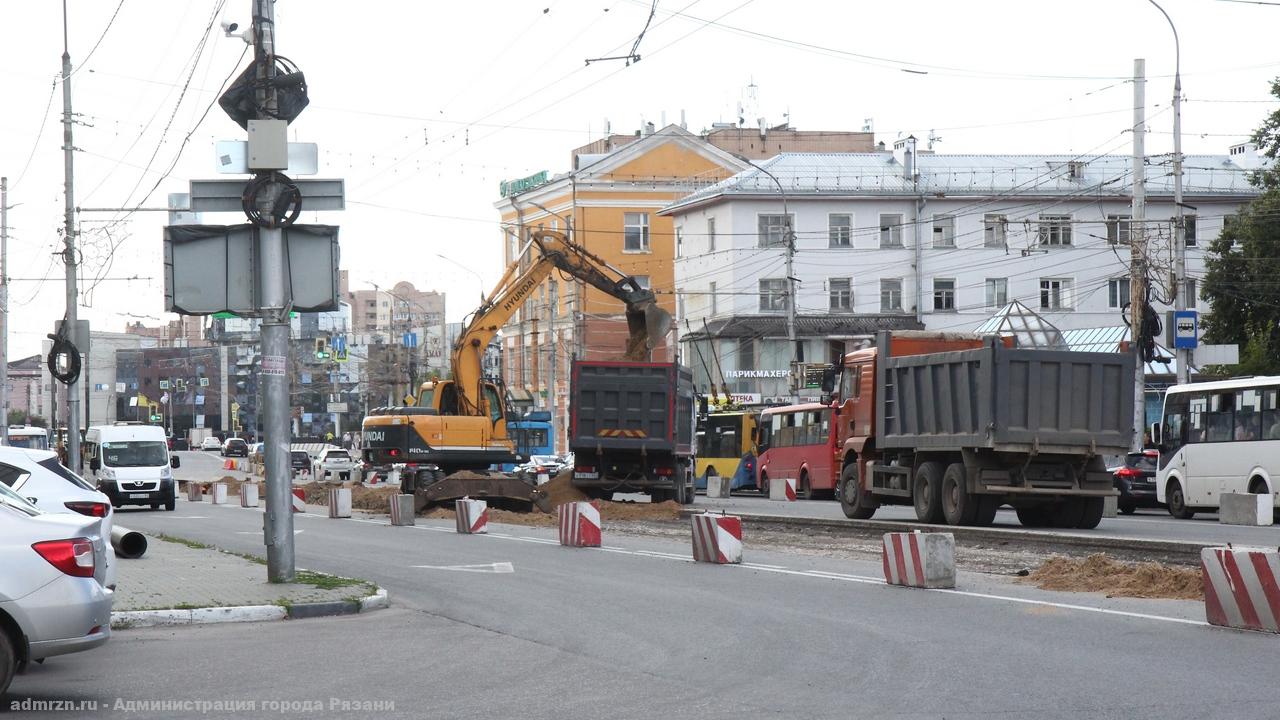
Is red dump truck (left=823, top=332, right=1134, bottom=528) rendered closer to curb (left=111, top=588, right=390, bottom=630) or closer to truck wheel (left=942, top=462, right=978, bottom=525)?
truck wheel (left=942, top=462, right=978, bottom=525)

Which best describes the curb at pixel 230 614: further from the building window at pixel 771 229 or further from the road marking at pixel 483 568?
the building window at pixel 771 229

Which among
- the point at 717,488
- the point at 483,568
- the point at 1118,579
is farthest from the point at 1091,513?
the point at 717,488

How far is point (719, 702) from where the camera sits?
865 centimetres

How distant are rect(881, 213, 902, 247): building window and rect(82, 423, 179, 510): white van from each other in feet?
119

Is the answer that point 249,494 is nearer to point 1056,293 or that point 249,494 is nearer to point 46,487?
point 46,487

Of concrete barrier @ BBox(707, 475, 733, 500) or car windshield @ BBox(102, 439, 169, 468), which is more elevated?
car windshield @ BBox(102, 439, 169, 468)

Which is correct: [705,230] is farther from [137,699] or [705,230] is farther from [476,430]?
[137,699]

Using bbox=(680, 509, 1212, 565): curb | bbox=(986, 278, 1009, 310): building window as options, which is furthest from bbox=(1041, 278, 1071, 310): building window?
bbox=(680, 509, 1212, 565): curb

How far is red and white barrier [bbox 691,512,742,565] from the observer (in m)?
18.7

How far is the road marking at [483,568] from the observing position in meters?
18.1

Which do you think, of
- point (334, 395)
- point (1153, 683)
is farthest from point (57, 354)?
point (334, 395)

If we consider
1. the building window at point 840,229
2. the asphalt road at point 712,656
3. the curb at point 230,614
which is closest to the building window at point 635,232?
the building window at point 840,229

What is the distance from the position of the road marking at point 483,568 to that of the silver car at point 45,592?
9380 mm

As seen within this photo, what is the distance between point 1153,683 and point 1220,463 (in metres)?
24.1
